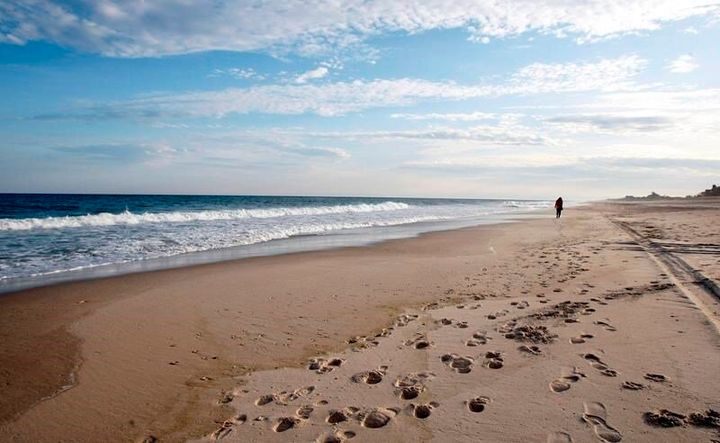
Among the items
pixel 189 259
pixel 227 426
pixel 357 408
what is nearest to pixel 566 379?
pixel 357 408

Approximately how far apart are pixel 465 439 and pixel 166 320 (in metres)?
4.59

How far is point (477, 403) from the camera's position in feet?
11.0

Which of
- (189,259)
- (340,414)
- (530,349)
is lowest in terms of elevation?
(189,259)

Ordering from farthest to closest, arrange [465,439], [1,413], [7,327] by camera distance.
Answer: [7,327], [1,413], [465,439]

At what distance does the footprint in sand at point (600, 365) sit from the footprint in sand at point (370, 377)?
195 cm

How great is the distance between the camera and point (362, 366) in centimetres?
423

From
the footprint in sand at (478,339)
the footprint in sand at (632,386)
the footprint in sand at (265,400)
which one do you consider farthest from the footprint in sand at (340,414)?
the footprint in sand at (632,386)

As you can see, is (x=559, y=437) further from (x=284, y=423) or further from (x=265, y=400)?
(x=265, y=400)

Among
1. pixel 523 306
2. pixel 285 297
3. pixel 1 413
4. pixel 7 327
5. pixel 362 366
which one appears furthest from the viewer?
pixel 285 297

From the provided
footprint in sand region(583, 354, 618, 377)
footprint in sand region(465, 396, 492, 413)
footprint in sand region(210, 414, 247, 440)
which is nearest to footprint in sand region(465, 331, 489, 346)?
footprint in sand region(583, 354, 618, 377)

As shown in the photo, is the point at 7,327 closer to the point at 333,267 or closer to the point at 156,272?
the point at 156,272

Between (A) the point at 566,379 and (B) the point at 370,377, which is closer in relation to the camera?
(A) the point at 566,379

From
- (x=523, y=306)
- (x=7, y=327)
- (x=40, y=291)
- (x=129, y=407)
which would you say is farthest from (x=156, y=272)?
(x=523, y=306)

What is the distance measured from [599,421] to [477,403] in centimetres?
84
